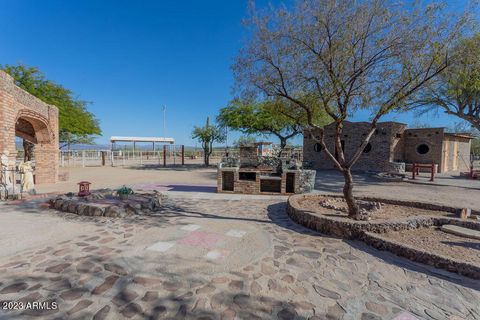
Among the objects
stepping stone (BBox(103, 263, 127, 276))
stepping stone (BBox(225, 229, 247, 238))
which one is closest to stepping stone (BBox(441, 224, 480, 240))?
stepping stone (BBox(225, 229, 247, 238))

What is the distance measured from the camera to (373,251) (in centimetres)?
360

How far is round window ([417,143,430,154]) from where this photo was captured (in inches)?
651

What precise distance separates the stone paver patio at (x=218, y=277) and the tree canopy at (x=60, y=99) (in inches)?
545

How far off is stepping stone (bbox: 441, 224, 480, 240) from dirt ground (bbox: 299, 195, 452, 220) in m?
0.71

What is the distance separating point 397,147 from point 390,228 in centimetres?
1607

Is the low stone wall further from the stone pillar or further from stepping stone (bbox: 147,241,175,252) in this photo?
the stone pillar

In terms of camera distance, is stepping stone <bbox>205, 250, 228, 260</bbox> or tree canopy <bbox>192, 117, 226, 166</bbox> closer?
stepping stone <bbox>205, 250, 228, 260</bbox>

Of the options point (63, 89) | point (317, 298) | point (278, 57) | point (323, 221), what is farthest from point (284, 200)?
point (63, 89)

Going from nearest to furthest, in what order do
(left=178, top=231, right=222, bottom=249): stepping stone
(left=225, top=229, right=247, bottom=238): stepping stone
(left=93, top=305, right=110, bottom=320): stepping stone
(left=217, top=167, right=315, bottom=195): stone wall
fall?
(left=93, top=305, right=110, bottom=320): stepping stone < (left=178, top=231, right=222, bottom=249): stepping stone < (left=225, top=229, right=247, bottom=238): stepping stone < (left=217, top=167, right=315, bottom=195): stone wall

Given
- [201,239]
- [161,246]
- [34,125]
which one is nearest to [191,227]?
[201,239]

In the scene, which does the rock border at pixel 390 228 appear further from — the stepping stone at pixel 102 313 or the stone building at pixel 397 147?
the stone building at pixel 397 147

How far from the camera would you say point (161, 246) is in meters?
3.64

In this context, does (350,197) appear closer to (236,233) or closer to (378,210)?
(378,210)

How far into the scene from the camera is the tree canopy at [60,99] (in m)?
13.4
